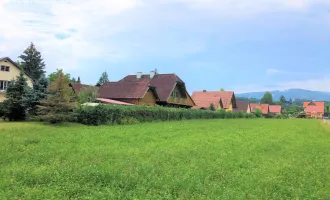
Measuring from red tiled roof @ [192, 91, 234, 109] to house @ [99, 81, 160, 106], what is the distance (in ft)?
78.8

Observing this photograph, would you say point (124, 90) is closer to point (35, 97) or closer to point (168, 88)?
point (168, 88)

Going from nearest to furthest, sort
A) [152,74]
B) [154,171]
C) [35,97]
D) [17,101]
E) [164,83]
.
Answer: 1. [154,171]
2. [17,101]
3. [35,97]
4. [164,83]
5. [152,74]

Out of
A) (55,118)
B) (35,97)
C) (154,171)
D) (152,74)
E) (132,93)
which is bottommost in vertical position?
(154,171)

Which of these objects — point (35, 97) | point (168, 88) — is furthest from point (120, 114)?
point (168, 88)

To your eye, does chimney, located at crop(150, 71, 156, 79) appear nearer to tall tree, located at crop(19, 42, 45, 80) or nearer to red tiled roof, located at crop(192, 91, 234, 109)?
red tiled roof, located at crop(192, 91, 234, 109)

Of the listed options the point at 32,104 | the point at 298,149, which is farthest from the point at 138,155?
the point at 32,104

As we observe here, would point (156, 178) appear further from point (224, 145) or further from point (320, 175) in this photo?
point (224, 145)

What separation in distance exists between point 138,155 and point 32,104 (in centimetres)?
1681

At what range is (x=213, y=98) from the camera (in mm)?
73125

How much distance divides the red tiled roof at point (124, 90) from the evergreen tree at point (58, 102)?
19.4m

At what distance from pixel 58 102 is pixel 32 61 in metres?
52.8

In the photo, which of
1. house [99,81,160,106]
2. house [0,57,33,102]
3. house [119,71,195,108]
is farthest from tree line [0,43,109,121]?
house [119,71,195,108]

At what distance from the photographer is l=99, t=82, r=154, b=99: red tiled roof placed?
45.6 m

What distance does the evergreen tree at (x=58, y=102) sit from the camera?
80.1 feet
